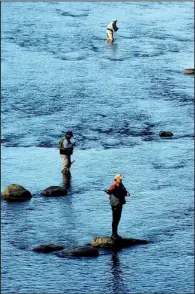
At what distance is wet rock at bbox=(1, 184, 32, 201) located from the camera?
34969 mm

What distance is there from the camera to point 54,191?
35844mm

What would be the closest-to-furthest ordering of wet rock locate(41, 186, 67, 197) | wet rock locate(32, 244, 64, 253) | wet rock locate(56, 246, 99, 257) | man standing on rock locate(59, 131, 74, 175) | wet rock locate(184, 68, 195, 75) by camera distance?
wet rock locate(56, 246, 99, 257) → wet rock locate(32, 244, 64, 253) → wet rock locate(41, 186, 67, 197) → man standing on rock locate(59, 131, 74, 175) → wet rock locate(184, 68, 195, 75)

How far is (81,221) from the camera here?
1284 inches

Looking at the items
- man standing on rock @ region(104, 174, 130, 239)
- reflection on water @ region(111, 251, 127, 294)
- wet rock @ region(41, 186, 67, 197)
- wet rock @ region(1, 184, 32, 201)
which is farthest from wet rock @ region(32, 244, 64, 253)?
wet rock @ region(41, 186, 67, 197)

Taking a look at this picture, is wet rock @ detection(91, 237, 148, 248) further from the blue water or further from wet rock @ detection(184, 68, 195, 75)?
wet rock @ detection(184, 68, 195, 75)

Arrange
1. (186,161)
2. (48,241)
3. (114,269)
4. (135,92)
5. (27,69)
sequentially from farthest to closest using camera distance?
(27,69) < (135,92) < (186,161) < (48,241) < (114,269)

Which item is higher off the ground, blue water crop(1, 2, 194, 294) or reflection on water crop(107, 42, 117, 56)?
reflection on water crop(107, 42, 117, 56)

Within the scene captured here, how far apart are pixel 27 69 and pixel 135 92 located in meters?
9.65

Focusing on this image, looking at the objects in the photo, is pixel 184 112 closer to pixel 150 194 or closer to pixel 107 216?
pixel 150 194

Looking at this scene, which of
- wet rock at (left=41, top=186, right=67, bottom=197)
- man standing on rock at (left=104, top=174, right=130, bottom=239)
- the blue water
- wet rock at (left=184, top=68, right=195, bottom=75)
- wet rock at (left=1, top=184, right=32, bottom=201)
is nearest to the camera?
the blue water

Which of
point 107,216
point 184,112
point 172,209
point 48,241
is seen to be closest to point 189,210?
point 172,209

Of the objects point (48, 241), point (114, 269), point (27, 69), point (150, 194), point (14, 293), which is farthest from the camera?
point (27, 69)

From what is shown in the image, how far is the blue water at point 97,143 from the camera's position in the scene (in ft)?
91.9

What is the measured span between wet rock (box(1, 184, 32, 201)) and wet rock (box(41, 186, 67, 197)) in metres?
0.65
